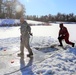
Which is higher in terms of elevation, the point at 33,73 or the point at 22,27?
the point at 22,27

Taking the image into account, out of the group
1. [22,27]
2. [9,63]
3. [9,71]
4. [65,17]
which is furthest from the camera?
[65,17]

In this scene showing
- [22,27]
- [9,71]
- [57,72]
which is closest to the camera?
[57,72]

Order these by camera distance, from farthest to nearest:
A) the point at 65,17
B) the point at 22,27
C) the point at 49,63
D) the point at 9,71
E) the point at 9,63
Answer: the point at 65,17 < the point at 22,27 < the point at 9,63 < the point at 49,63 < the point at 9,71

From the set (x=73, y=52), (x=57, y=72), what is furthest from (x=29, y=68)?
(x=73, y=52)

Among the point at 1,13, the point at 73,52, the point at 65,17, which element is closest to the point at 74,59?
the point at 73,52

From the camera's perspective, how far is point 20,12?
70.1 m

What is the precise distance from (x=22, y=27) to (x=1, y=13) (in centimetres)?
5937

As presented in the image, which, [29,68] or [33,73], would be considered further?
[29,68]

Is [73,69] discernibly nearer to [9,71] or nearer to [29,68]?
[29,68]

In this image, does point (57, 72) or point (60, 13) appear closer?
point (57, 72)

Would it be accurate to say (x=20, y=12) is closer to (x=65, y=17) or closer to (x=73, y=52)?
(x=65, y=17)

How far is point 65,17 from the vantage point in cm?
9500

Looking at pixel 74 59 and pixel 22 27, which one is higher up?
pixel 22 27

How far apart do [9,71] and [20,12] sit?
64165 mm
